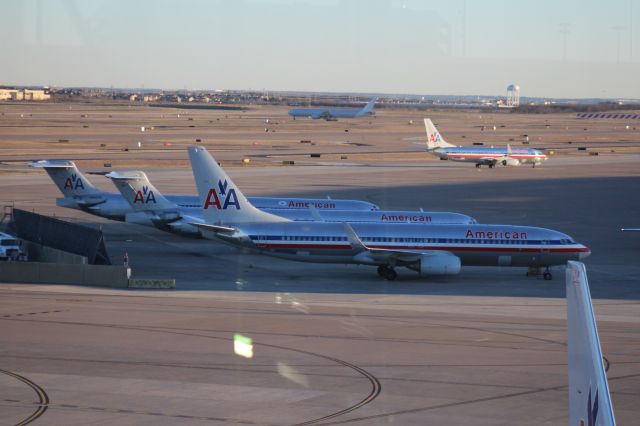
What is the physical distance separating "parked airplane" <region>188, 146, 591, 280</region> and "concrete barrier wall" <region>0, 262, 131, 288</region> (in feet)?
16.0

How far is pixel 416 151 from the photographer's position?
134500 millimetres

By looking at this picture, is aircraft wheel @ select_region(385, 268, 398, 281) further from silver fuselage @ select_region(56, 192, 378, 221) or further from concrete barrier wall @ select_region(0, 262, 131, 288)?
silver fuselage @ select_region(56, 192, 378, 221)

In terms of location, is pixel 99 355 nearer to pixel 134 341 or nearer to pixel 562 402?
pixel 134 341

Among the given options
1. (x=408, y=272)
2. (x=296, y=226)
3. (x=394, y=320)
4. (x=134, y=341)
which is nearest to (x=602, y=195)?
(x=408, y=272)

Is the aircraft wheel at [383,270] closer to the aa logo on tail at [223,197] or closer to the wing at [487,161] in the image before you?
the aa logo on tail at [223,197]

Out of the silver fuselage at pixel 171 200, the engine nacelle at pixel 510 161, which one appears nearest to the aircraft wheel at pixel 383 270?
the silver fuselage at pixel 171 200

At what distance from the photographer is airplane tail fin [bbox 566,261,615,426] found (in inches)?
408

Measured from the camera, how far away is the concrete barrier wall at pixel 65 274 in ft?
135

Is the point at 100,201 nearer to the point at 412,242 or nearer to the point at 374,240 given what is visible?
the point at 374,240

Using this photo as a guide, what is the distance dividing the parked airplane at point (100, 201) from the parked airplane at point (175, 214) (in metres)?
3.01

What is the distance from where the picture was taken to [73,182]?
58.2m

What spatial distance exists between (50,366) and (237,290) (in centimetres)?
1472

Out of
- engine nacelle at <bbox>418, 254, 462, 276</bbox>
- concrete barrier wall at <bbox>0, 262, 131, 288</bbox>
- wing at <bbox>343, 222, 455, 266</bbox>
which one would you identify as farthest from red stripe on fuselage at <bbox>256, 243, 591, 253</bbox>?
concrete barrier wall at <bbox>0, 262, 131, 288</bbox>

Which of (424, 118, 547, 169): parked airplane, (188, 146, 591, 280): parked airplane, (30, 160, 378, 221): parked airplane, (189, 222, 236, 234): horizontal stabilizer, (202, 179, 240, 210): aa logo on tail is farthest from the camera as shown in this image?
(424, 118, 547, 169): parked airplane
